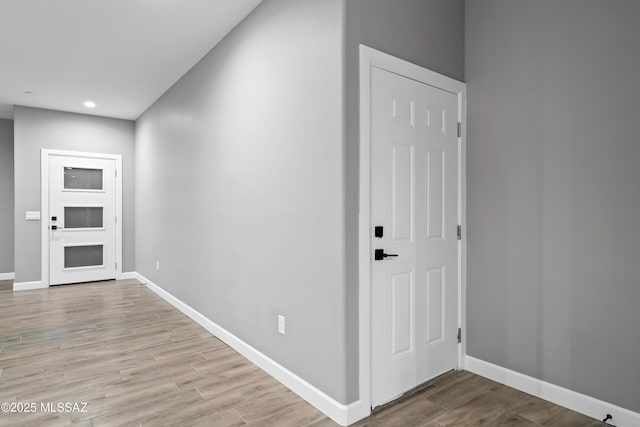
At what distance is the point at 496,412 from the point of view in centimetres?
223

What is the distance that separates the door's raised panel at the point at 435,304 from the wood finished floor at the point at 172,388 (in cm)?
34

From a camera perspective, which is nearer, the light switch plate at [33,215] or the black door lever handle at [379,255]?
the black door lever handle at [379,255]

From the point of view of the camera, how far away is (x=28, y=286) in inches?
232

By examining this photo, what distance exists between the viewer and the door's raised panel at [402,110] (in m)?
2.42

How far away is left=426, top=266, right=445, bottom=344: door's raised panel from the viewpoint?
2.64 metres

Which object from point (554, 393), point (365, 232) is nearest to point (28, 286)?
point (365, 232)

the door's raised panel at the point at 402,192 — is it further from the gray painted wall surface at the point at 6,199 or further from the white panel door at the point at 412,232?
the gray painted wall surface at the point at 6,199

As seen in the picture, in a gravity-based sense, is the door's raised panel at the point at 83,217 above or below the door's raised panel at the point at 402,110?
below

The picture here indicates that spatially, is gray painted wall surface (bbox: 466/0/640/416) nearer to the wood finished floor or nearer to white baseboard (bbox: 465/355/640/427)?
white baseboard (bbox: 465/355/640/427)

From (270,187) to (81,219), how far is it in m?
5.19

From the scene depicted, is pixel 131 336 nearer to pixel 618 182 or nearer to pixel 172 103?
pixel 172 103

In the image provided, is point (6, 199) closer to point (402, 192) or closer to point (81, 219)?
point (81, 219)

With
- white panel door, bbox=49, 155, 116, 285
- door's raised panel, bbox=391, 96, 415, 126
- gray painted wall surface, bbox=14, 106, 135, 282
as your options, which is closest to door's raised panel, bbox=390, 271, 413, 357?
door's raised panel, bbox=391, 96, 415, 126

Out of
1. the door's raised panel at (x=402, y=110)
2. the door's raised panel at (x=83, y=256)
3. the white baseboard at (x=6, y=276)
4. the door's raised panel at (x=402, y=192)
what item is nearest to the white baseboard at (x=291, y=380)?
the door's raised panel at (x=402, y=192)
